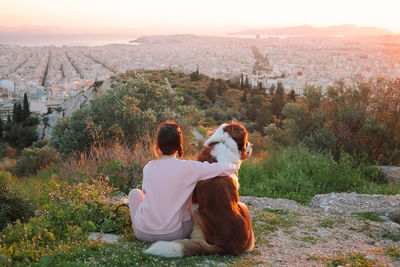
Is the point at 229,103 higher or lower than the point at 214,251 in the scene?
lower

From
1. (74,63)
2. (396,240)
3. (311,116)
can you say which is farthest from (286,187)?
(74,63)

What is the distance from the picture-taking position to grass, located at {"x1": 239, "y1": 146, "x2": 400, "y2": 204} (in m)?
6.18

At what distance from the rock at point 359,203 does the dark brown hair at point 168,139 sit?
9.85 feet

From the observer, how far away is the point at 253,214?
4633 mm

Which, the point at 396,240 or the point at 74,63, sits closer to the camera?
the point at 396,240

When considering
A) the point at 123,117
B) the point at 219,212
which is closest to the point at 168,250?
the point at 219,212

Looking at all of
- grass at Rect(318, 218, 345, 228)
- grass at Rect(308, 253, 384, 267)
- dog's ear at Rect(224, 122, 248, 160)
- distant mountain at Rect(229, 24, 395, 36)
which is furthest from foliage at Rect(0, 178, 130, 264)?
distant mountain at Rect(229, 24, 395, 36)

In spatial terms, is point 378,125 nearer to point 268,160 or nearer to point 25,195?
point 268,160

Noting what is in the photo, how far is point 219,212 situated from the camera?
3016 mm

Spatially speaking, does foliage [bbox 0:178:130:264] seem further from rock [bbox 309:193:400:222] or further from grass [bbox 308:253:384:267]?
rock [bbox 309:193:400:222]

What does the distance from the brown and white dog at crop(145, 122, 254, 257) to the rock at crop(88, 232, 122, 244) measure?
2.12 feet

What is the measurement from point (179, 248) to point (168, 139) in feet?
2.76

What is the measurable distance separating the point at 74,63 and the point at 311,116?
78.7m

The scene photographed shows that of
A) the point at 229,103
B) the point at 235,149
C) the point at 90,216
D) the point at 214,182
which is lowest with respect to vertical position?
the point at 229,103
